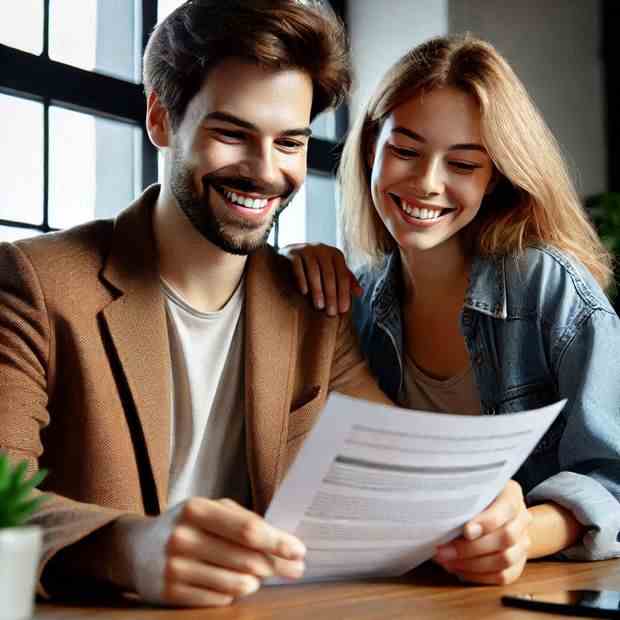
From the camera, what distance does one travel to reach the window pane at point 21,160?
8.77 ft

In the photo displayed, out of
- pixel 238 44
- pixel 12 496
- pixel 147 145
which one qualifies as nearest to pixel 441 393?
pixel 238 44

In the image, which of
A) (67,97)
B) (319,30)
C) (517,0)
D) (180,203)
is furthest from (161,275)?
(517,0)

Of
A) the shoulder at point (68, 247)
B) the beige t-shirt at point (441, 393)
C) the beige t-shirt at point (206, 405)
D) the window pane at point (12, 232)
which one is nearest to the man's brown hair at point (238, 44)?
the shoulder at point (68, 247)

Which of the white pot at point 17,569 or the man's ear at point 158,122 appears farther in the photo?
the man's ear at point 158,122

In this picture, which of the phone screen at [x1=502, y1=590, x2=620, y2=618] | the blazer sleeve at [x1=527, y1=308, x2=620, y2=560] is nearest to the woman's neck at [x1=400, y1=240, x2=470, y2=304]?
the blazer sleeve at [x1=527, y1=308, x2=620, y2=560]

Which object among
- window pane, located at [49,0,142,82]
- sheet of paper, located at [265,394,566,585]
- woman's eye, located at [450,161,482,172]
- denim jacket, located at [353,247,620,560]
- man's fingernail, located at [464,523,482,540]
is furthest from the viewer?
window pane, located at [49,0,142,82]

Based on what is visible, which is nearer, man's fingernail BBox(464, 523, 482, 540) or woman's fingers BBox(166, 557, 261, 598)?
woman's fingers BBox(166, 557, 261, 598)

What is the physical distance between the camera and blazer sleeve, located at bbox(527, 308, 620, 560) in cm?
166

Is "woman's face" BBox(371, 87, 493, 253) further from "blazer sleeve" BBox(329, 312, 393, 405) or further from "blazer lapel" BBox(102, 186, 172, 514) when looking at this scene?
"blazer lapel" BBox(102, 186, 172, 514)

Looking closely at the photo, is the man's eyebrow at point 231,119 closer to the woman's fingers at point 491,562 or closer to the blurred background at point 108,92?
the woman's fingers at point 491,562

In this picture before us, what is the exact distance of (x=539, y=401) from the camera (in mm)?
1923

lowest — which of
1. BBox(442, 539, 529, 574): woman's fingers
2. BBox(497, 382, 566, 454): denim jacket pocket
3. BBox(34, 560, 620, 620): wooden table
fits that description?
BBox(34, 560, 620, 620): wooden table

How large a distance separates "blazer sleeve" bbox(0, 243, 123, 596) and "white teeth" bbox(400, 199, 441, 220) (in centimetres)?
77

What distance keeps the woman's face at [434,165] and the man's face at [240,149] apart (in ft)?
0.97
